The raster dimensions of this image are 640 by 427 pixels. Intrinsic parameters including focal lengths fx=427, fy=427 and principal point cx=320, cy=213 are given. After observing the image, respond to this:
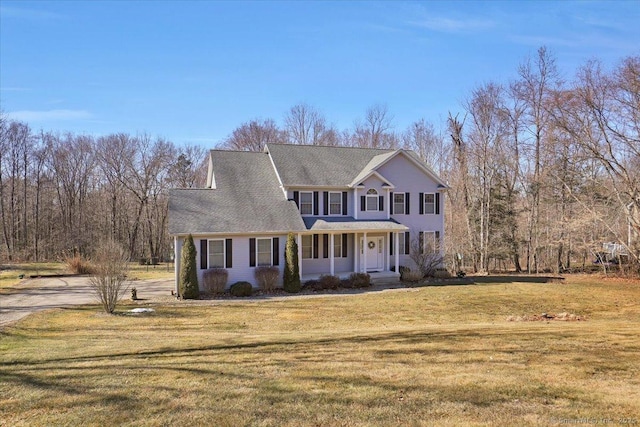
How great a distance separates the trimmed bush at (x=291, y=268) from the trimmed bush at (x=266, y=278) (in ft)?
1.80

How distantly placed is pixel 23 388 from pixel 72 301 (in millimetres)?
13466

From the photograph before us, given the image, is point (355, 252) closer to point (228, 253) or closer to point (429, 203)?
point (429, 203)

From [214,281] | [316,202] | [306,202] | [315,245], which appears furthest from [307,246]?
[214,281]

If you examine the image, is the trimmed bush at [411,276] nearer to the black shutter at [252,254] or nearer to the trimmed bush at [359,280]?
the trimmed bush at [359,280]

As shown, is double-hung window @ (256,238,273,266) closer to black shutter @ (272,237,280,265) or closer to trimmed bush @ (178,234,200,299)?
black shutter @ (272,237,280,265)

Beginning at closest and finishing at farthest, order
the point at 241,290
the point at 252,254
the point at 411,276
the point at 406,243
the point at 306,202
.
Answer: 1. the point at 241,290
2. the point at 252,254
3. the point at 411,276
4. the point at 306,202
5. the point at 406,243

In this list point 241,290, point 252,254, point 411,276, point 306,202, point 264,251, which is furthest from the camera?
point 306,202

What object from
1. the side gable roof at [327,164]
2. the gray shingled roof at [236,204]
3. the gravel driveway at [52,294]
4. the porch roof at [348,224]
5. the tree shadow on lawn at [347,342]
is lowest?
the gravel driveway at [52,294]

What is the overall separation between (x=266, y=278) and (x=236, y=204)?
14.0 feet

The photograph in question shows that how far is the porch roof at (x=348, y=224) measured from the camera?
888 inches

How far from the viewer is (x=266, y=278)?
67.7 feet

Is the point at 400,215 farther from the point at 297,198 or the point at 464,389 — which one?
the point at 464,389

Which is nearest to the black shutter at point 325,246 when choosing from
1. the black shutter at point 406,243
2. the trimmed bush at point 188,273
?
the black shutter at point 406,243

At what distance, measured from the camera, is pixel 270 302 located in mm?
17969
